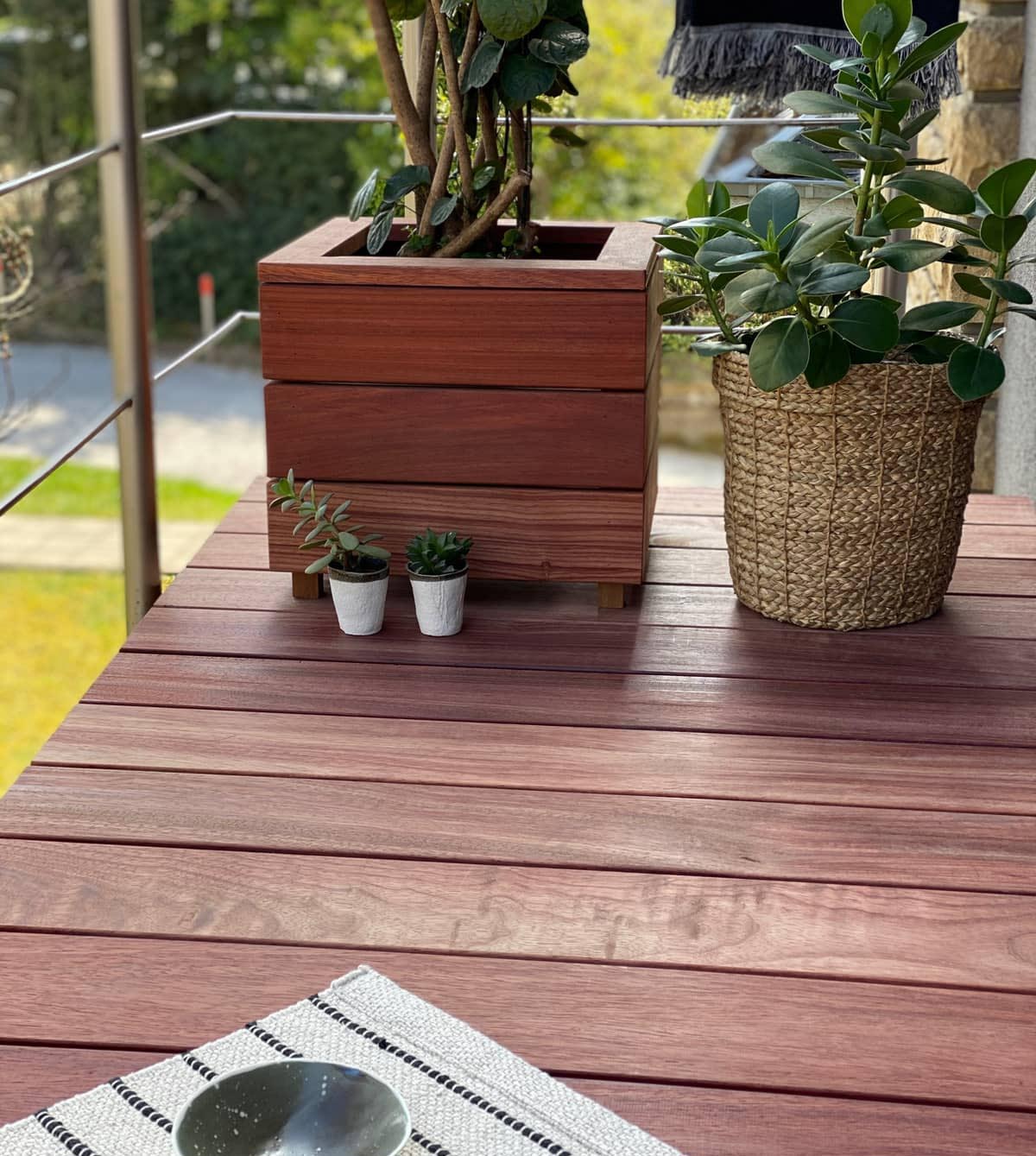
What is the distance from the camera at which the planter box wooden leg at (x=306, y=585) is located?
2.01m

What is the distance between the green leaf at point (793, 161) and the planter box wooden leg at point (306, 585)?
2.52ft

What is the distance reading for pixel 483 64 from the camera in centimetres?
194

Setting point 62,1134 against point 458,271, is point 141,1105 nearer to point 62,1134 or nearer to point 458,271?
point 62,1134

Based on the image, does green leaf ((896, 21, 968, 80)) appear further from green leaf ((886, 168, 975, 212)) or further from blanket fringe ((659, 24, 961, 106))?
blanket fringe ((659, 24, 961, 106))

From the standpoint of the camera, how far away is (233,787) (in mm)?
1509

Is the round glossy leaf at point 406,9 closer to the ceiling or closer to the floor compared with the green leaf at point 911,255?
closer to the ceiling

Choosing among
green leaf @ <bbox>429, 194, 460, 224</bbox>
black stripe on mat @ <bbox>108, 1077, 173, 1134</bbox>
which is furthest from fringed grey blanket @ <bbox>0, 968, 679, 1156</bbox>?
green leaf @ <bbox>429, 194, 460, 224</bbox>

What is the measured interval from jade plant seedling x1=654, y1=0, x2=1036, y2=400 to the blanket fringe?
1.54ft

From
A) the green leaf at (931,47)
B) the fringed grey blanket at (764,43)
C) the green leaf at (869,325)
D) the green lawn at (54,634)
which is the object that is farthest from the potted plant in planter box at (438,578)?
the green lawn at (54,634)

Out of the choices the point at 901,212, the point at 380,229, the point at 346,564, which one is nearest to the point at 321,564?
the point at 346,564

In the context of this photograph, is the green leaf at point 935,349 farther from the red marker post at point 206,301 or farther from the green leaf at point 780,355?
the red marker post at point 206,301

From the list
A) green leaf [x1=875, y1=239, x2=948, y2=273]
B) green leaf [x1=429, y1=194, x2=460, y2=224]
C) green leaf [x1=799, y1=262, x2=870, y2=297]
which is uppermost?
green leaf [x1=429, y1=194, x2=460, y2=224]

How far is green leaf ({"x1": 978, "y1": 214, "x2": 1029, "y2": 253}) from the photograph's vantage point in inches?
68.9

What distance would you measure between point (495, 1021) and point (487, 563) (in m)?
0.89
